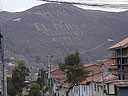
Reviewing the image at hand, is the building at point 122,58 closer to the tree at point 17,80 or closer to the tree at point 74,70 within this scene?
the tree at point 74,70

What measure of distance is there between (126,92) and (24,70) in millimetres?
49771

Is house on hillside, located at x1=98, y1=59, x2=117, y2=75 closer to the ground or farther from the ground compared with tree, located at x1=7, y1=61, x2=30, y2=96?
farther from the ground

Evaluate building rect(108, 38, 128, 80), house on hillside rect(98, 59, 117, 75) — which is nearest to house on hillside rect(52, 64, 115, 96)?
house on hillside rect(98, 59, 117, 75)

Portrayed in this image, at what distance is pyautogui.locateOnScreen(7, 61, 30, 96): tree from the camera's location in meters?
76.8

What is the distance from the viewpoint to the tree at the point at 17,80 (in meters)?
76.8

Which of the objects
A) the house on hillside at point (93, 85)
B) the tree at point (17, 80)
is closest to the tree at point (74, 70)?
the house on hillside at point (93, 85)

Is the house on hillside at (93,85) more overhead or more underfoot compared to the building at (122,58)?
more underfoot

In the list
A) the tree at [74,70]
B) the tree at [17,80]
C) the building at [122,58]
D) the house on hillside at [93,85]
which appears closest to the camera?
the house on hillside at [93,85]

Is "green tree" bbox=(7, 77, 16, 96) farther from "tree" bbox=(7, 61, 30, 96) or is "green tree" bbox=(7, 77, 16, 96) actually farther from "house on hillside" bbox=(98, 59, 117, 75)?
"house on hillside" bbox=(98, 59, 117, 75)

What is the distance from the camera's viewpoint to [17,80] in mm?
78500

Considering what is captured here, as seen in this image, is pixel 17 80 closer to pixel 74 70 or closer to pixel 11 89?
pixel 11 89

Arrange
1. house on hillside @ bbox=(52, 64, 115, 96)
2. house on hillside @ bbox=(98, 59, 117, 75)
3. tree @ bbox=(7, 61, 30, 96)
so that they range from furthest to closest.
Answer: tree @ bbox=(7, 61, 30, 96), house on hillside @ bbox=(98, 59, 117, 75), house on hillside @ bbox=(52, 64, 115, 96)

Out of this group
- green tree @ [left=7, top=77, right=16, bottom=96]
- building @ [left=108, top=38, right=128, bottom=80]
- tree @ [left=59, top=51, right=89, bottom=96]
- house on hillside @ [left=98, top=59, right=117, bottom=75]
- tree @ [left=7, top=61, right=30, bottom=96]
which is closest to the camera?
building @ [left=108, top=38, right=128, bottom=80]

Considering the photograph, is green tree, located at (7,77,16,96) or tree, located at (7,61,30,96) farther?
tree, located at (7,61,30,96)
